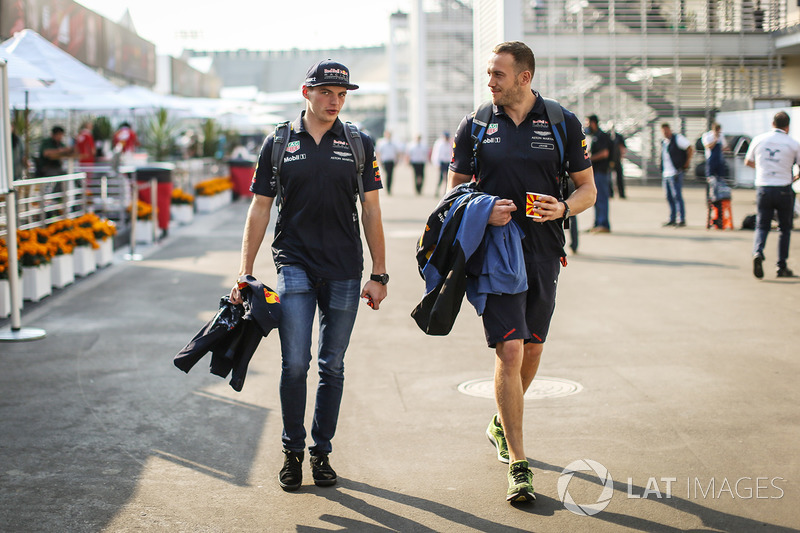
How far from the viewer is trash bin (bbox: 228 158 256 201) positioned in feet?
96.1

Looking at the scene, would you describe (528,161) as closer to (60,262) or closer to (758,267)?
(758,267)

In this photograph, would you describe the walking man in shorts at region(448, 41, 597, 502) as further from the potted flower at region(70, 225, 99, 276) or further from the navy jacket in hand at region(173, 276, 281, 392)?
the potted flower at region(70, 225, 99, 276)

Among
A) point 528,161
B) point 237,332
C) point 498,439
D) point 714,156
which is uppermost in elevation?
point 714,156

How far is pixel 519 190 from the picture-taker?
15.3 feet

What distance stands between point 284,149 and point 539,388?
282cm

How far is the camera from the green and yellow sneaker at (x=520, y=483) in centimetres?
436

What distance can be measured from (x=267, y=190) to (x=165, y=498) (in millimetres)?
1540

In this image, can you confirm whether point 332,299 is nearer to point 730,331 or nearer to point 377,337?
point 377,337

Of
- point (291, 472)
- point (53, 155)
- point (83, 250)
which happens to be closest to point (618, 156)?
point (53, 155)

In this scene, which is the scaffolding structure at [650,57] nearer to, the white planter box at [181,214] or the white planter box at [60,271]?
the white planter box at [181,214]

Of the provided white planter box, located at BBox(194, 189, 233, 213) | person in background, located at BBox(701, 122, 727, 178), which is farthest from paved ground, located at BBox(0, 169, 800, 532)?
white planter box, located at BBox(194, 189, 233, 213)

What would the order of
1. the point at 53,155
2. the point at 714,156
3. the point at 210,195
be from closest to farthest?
the point at 714,156 → the point at 53,155 → the point at 210,195

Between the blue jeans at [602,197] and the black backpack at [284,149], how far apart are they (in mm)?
11468

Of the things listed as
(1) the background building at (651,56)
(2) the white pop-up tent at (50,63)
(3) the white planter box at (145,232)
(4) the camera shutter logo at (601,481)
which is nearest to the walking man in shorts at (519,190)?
(4) the camera shutter logo at (601,481)
